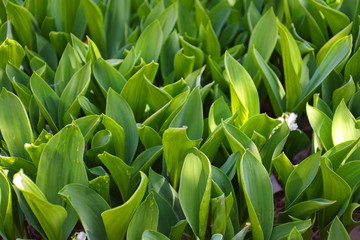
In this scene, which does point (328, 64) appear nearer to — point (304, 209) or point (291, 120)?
point (291, 120)

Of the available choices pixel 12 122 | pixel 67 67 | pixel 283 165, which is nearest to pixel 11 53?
pixel 67 67

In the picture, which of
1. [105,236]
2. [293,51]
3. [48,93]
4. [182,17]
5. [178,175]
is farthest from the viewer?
[182,17]

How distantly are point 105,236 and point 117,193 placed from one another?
0.20 m

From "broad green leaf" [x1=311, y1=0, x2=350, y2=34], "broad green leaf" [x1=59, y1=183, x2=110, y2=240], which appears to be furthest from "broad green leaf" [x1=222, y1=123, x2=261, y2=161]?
"broad green leaf" [x1=311, y1=0, x2=350, y2=34]

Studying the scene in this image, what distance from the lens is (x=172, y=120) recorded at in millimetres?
1569

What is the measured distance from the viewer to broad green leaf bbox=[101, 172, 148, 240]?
1314 mm

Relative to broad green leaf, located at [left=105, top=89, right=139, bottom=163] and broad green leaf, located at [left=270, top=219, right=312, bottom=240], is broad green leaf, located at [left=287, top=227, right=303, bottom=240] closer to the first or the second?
broad green leaf, located at [left=270, top=219, right=312, bottom=240]

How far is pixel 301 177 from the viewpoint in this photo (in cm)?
149

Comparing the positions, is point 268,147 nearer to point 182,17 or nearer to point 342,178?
point 342,178

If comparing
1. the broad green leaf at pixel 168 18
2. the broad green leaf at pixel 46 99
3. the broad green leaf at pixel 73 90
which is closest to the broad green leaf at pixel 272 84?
the broad green leaf at pixel 168 18

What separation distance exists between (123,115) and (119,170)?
0.55 feet

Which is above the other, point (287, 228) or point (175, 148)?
point (175, 148)

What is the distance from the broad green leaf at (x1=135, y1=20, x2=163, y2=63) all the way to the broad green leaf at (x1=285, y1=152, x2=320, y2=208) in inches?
25.5

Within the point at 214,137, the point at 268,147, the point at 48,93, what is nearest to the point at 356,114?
the point at 268,147
